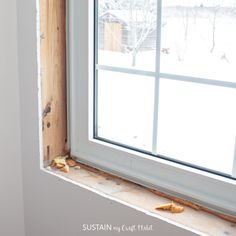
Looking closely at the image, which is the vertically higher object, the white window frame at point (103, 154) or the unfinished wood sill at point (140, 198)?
the white window frame at point (103, 154)

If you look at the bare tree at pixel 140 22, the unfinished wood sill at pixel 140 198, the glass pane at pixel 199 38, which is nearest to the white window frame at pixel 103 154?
the unfinished wood sill at pixel 140 198

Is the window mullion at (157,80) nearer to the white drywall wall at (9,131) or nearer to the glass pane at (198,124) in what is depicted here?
the glass pane at (198,124)

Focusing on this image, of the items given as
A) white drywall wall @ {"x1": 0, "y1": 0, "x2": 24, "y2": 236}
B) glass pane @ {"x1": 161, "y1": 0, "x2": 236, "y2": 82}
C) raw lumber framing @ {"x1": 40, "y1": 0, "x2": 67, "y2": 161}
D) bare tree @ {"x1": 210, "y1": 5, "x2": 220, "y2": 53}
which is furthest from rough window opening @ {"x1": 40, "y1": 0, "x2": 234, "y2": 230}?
bare tree @ {"x1": 210, "y1": 5, "x2": 220, "y2": 53}

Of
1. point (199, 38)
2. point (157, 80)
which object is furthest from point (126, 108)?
point (199, 38)

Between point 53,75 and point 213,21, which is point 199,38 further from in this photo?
point 53,75

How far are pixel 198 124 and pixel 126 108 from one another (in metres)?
0.22

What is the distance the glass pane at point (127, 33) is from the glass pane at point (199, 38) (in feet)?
0.15

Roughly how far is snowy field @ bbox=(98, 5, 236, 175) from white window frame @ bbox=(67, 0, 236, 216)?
0.04m

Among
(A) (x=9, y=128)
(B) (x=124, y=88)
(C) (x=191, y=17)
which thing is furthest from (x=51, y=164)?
(C) (x=191, y=17)

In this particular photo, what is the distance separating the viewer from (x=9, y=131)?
4.14 ft

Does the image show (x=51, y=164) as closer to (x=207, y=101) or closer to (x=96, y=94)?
(x=96, y=94)

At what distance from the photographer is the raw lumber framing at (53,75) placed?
1154mm

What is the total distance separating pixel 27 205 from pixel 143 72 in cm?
60

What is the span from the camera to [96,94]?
1179mm
